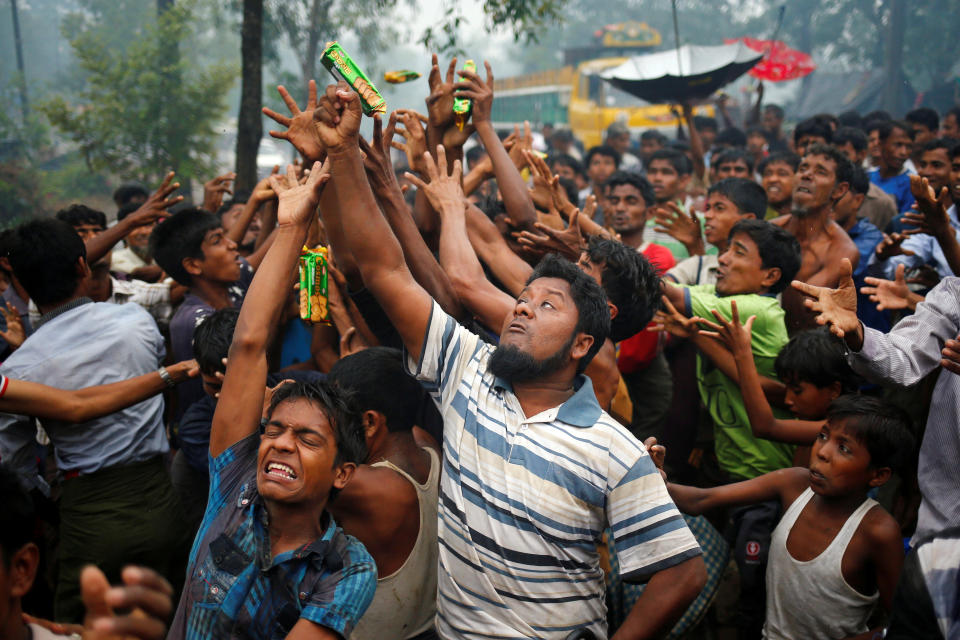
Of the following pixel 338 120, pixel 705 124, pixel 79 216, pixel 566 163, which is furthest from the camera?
pixel 705 124

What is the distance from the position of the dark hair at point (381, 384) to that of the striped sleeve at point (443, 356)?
30cm

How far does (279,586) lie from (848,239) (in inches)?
154

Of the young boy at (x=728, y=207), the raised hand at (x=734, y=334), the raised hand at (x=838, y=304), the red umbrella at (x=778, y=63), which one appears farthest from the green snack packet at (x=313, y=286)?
the red umbrella at (x=778, y=63)

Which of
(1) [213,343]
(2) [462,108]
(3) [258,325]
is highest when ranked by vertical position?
(2) [462,108]

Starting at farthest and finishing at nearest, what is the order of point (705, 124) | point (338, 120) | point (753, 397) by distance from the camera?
point (705, 124), point (753, 397), point (338, 120)

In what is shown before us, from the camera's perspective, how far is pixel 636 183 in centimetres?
511

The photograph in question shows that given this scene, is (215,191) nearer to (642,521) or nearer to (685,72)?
(642,521)

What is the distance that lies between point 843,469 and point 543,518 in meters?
1.36

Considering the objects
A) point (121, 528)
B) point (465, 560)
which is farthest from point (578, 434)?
point (121, 528)

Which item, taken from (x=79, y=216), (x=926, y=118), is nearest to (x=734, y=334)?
(x=79, y=216)

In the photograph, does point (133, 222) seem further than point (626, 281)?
Yes

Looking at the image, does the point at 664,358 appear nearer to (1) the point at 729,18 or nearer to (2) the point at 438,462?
(2) the point at 438,462

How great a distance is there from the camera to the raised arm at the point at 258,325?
7.60 feet

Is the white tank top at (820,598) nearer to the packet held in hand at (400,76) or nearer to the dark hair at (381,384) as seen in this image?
the dark hair at (381,384)
